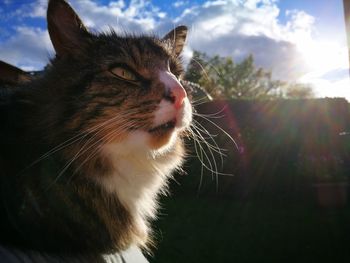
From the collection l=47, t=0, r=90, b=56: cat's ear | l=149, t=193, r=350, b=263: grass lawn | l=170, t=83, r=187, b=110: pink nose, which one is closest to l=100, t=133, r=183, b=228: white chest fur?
l=170, t=83, r=187, b=110: pink nose

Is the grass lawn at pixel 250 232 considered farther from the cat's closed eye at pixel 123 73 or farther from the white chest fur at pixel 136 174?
the cat's closed eye at pixel 123 73

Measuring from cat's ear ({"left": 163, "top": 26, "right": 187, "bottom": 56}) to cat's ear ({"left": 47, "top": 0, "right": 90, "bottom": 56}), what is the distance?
0.85 meters

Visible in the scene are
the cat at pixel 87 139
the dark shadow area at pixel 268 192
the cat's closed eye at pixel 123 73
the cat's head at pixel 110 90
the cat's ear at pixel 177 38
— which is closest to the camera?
the cat at pixel 87 139

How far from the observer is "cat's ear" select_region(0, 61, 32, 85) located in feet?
8.02

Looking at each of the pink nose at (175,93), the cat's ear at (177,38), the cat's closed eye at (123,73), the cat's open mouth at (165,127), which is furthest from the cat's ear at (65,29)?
the cat's ear at (177,38)

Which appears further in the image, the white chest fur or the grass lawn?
the grass lawn

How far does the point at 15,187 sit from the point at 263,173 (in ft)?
28.7

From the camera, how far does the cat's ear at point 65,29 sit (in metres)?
1.95

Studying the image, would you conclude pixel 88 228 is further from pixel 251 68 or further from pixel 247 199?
pixel 251 68

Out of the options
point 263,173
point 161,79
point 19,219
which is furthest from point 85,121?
point 263,173

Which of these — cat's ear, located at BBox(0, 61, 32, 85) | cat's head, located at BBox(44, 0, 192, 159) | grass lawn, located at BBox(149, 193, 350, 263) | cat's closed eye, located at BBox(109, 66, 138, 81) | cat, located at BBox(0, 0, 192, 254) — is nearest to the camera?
cat, located at BBox(0, 0, 192, 254)

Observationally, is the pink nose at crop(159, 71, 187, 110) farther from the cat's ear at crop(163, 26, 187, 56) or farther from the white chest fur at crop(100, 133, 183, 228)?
the cat's ear at crop(163, 26, 187, 56)

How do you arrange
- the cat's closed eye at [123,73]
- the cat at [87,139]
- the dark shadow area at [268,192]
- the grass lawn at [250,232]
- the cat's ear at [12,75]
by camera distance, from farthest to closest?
the dark shadow area at [268,192], the grass lawn at [250,232], the cat's ear at [12,75], the cat's closed eye at [123,73], the cat at [87,139]

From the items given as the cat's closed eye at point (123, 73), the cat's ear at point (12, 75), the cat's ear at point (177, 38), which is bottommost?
the cat's closed eye at point (123, 73)
